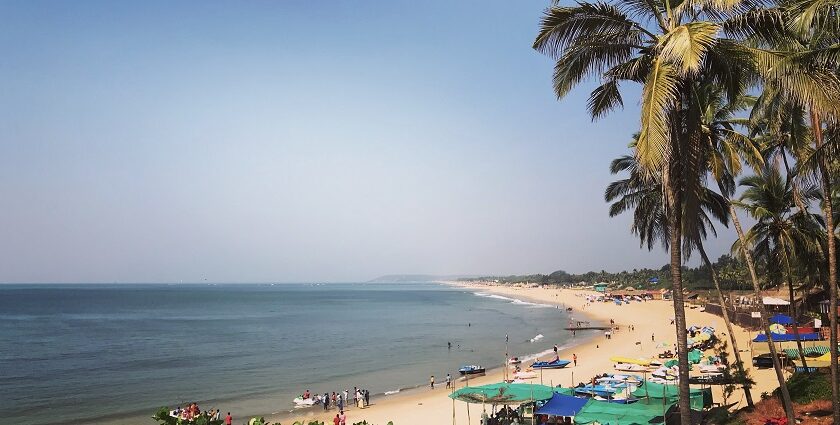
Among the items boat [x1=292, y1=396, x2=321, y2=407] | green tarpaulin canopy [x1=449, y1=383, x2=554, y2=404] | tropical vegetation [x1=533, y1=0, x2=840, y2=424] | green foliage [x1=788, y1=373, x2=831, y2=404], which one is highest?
tropical vegetation [x1=533, y1=0, x2=840, y2=424]

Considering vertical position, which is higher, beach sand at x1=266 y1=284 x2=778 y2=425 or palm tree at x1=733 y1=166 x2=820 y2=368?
palm tree at x1=733 y1=166 x2=820 y2=368

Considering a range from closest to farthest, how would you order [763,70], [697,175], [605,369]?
[763,70] → [697,175] → [605,369]

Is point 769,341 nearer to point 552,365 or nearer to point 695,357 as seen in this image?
point 695,357

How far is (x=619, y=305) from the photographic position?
4163 inches

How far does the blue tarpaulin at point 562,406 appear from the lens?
59.4 feet

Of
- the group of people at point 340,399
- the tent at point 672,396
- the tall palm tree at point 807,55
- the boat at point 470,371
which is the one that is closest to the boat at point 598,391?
the tent at point 672,396

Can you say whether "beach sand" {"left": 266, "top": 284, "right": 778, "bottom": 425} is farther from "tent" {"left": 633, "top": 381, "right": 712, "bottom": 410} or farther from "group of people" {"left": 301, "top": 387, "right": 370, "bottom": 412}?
"tent" {"left": 633, "top": 381, "right": 712, "bottom": 410}

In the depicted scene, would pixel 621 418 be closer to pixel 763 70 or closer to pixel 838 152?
pixel 838 152

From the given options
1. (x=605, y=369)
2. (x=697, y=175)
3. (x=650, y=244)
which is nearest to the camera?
(x=697, y=175)

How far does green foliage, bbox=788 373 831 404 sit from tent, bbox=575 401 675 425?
12.3ft

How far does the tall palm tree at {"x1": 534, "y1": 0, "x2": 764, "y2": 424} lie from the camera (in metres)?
8.08

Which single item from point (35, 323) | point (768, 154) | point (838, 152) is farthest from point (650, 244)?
point (35, 323)

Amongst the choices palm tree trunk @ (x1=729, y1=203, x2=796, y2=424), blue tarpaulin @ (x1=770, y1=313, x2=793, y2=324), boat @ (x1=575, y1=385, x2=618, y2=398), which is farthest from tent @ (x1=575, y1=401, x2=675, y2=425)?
blue tarpaulin @ (x1=770, y1=313, x2=793, y2=324)

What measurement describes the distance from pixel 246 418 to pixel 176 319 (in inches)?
2975
